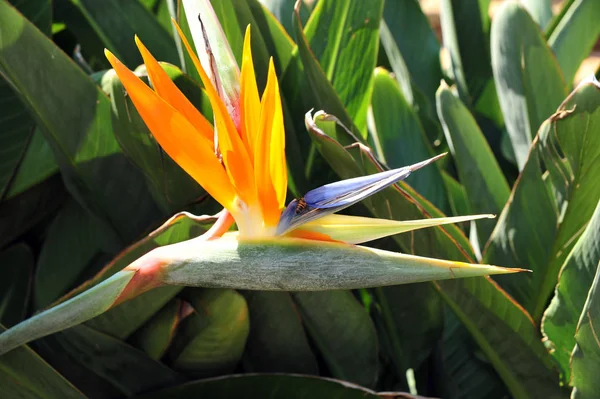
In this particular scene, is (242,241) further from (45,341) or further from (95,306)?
(45,341)

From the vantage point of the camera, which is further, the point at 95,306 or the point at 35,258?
the point at 35,258

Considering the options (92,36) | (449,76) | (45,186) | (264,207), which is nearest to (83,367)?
(45,186)

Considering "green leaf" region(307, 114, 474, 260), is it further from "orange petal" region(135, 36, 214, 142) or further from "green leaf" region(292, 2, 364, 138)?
"orange petal" region(135, 36, 214, 142)

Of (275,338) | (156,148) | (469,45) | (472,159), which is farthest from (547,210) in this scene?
(469,45)

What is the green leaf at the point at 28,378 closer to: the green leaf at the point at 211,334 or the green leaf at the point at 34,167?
the green leaf at the point at 211,334

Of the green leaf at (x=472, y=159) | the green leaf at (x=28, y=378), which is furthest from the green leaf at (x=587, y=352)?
the green leaf at (x=28, y=378)

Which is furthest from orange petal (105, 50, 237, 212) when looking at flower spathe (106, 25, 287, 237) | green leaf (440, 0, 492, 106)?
green leaf (440, 0, 492, 106)
